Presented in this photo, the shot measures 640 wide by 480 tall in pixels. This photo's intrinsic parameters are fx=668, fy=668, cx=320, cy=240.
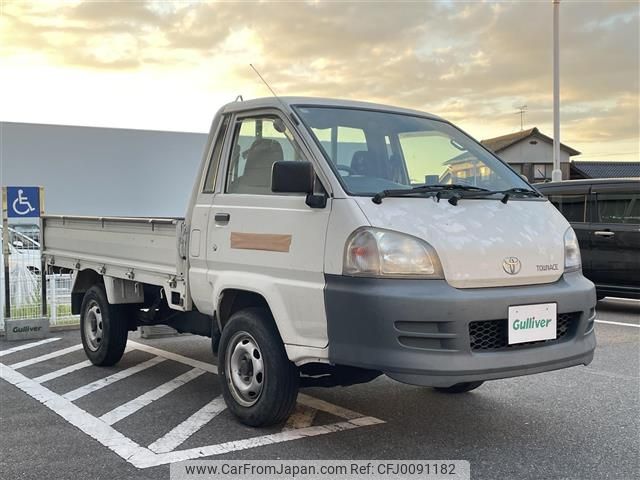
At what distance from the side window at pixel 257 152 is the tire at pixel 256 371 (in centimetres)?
83

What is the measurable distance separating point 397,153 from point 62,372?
11.9 ft

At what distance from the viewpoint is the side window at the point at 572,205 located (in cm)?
941

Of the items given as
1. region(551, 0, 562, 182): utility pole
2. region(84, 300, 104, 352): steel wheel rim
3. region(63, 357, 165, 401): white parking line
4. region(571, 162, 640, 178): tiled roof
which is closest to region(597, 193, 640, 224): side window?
region(63, 357, 165, 401): white parking line

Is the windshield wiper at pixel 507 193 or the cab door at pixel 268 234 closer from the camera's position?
the cab door at pixel 268 234

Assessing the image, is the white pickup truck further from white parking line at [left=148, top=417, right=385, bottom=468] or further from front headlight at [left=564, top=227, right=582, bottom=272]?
white parking line at [left=148, top=417, right=385, bottom=468]

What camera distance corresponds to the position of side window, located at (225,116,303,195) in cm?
424

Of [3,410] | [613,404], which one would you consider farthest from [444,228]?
[3,410]

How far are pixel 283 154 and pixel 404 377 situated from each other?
165 centimetres

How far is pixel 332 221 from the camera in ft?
11.9

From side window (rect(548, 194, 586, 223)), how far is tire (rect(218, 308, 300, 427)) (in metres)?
6.67

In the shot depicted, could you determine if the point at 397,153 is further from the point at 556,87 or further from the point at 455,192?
the point at 556,87

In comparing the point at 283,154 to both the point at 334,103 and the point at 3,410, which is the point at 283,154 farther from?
the point at 3,410

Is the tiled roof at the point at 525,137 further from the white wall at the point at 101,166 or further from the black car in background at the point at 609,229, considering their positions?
the black car in background at the point at 609,229

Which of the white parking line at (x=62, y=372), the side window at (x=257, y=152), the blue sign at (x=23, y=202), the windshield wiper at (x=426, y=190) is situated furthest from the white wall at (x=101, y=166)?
the windshield wiper at (x=426, y=190)
